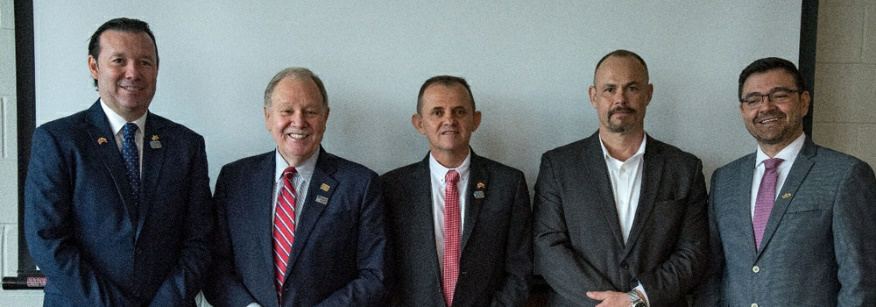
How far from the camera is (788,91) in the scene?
2297 millimetres

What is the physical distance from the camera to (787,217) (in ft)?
7.22

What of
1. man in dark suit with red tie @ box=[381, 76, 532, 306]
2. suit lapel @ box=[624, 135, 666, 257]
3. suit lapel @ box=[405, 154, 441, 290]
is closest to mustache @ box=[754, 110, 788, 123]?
suit lapel @ box=[624, 135, 666, 257]

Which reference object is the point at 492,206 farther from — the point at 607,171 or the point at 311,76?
the point at 311,76

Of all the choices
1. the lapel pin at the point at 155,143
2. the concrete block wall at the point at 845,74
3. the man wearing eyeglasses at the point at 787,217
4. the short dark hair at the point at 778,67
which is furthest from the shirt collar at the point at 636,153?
the lapel pin at the point at 155,143

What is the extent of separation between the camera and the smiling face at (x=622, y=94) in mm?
2422

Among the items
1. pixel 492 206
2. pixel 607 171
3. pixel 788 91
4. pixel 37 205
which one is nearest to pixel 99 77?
pixel 37 205

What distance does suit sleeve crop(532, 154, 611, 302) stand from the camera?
7.63 ft

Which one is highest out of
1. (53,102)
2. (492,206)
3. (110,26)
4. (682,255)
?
(110,26)

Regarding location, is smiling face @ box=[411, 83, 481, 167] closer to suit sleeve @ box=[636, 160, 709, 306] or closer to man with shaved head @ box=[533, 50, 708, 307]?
man with shaved head @ box=[533, 50, 708, 307]

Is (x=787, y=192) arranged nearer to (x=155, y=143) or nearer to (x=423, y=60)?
(x=423, y=60)

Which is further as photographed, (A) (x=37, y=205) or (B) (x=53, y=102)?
(B) (x=53, y=102)

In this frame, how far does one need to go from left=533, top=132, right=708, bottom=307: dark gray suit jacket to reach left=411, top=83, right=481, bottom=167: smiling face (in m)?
0.39

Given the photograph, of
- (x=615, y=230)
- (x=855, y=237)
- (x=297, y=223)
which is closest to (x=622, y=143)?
(x=615, y=230)

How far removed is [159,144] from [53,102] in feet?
2.76
